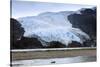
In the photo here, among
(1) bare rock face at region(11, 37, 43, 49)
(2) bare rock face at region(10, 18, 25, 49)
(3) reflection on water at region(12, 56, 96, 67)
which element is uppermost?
(2) bare rock face at region(10, 18, 25, 49)

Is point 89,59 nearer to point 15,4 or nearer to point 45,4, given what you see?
point 45,4

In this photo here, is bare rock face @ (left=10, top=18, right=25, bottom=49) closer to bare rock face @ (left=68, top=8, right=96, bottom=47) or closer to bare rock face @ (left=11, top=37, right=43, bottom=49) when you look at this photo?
bare rock face @ (left=11, top=37, right=43, bottom=49)

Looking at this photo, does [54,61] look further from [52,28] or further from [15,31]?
[15,31]

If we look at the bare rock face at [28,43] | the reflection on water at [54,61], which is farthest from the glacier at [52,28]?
the reflection on water at [54,61]

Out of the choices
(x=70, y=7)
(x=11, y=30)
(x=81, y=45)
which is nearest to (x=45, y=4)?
(x=70, y=7)

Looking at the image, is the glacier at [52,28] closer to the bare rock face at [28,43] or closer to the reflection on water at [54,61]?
the bare rock face at [28,43]

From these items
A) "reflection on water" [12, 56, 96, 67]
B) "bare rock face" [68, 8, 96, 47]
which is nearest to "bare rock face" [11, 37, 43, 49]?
"reflection on water" [12, 56, 96, 67]
